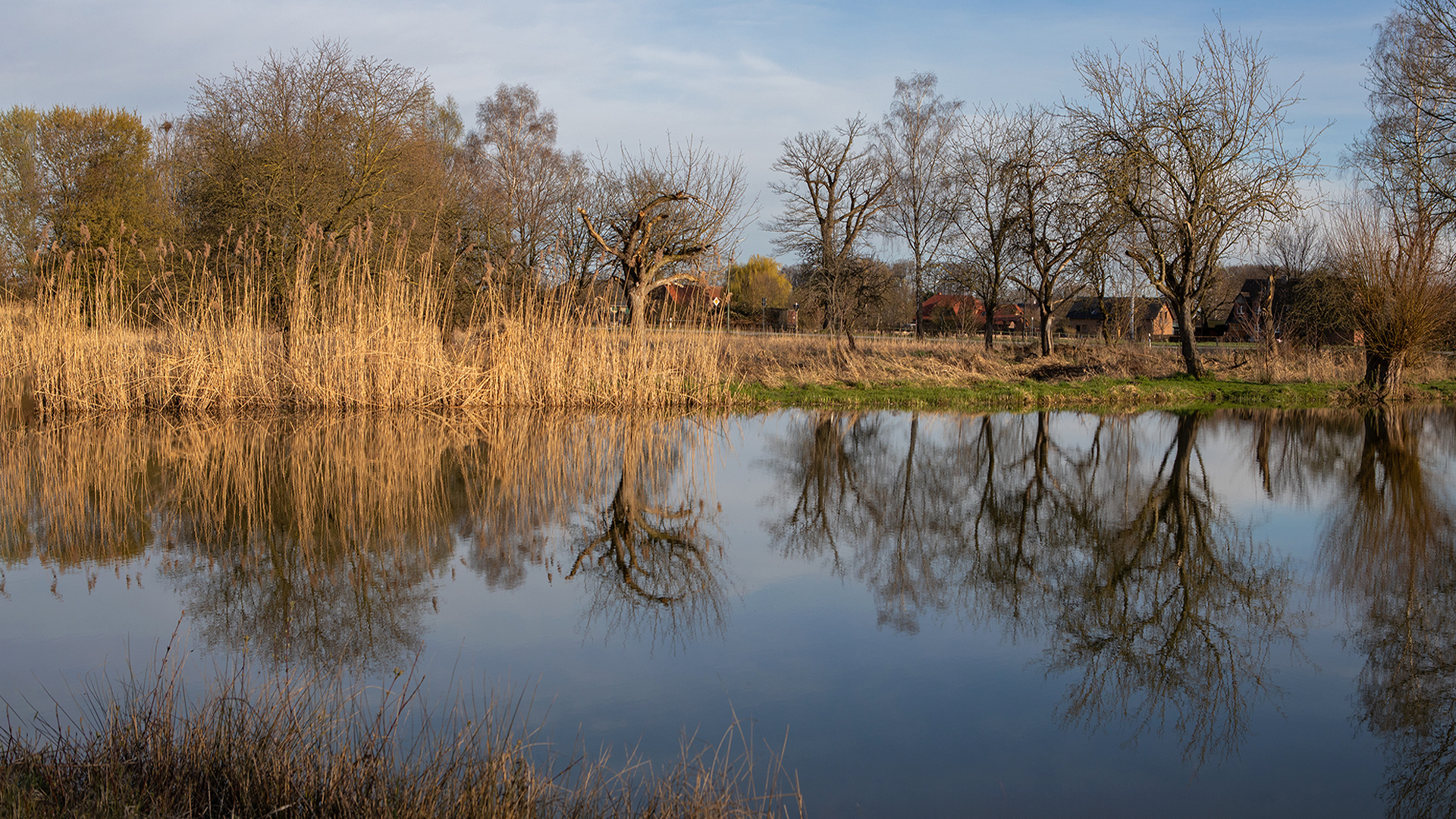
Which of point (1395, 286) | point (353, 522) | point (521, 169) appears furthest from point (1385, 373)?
point (521, 169)

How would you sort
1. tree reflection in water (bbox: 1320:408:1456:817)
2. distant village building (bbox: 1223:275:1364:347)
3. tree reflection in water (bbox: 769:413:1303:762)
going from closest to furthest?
1. tree reflection in water (bbox: 1320:408:1456:817)
2. tree reflection in water (bbox: 769:413:1303:762)
3. distant village building (bbox: 1223:275:1364:347)

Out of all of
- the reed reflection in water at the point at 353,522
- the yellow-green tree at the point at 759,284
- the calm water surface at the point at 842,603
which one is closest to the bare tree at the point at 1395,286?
the calm water surface at the point at 842,603

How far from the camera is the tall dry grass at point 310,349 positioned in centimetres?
1148

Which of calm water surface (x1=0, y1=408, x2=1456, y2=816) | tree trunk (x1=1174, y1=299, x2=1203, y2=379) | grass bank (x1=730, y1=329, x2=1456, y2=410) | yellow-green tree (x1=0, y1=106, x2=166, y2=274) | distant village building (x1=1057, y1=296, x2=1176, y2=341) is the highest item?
yellow-green tree (x1=0, y1=106, x2=166, y2=274)

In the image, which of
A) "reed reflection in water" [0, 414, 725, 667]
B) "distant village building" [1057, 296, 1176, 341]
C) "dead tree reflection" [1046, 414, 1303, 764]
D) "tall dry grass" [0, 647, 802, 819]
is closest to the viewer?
"tall dry grass" [0, 647, 802, 819]

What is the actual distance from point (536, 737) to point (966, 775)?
1.57 metres

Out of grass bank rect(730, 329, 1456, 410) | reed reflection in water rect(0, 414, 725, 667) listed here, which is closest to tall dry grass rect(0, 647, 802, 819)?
reed reflection in water rect(0, 414, 725, 667)

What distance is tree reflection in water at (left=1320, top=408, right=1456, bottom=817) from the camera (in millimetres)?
3250

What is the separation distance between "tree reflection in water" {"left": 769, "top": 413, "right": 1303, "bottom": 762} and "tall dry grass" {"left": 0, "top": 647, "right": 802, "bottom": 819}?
1755 millimetres

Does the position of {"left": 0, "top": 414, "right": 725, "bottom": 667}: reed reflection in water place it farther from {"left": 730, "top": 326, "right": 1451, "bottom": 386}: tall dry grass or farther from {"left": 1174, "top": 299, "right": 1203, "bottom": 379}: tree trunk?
{"left": 1174, "top": 299, "right": 1203, "bottom": 379}: tree trunk

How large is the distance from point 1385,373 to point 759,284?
50.0m

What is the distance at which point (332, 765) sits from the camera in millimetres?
2633

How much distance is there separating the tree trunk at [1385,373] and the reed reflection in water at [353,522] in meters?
15.3

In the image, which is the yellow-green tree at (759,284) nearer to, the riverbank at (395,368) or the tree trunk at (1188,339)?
the tree trunk at (1188,339)
